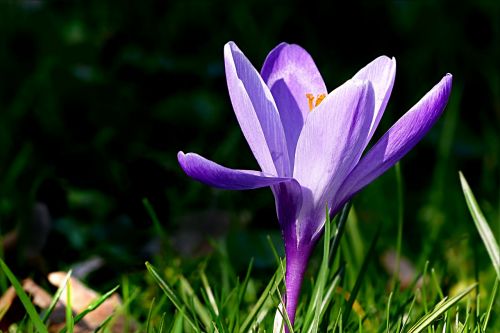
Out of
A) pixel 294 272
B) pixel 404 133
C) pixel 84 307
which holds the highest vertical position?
pixel 404 133

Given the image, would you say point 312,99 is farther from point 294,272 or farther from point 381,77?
point 294,272

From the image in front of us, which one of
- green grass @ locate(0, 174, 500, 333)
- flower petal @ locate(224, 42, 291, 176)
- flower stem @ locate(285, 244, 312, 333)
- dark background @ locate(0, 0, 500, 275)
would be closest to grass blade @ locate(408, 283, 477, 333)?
green grass @ locate(0, 174, 500, 333)

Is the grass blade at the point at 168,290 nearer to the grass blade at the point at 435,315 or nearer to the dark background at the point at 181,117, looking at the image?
the grass blade at the point at 435,315

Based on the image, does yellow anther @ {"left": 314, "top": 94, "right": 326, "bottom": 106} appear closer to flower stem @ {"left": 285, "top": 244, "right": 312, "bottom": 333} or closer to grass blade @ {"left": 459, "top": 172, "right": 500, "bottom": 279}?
flower stem @ {"left": 285, "top": 244, "right": 312, "bottom": 333}

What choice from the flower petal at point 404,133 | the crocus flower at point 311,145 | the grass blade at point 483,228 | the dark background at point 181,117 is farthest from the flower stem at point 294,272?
the dark background at point 181,117

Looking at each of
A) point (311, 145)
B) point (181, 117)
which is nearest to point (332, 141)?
point (311, 145)
